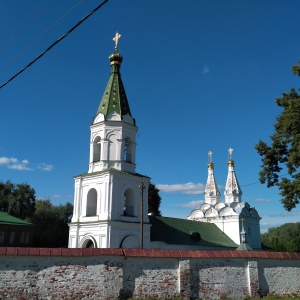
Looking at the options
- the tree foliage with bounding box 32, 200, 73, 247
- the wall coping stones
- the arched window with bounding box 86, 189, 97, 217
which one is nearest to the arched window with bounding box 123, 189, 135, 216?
the arched window with bounding box 86, 189, 97, 217

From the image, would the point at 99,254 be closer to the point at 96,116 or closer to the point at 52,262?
the point at 52,262

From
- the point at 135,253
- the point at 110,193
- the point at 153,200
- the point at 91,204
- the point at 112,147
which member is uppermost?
the point at 112,147

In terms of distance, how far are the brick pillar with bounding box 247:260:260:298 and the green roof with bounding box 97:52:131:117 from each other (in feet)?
50.6

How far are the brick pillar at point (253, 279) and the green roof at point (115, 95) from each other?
1542 cm

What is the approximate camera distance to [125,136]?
2598 centimetres

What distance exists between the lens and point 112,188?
946 inches

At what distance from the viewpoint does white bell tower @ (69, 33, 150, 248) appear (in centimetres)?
2383

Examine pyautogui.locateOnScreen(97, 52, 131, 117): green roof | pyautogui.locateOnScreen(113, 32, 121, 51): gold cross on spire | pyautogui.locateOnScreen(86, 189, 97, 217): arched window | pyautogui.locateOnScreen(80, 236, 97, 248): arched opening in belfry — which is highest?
pyautogui.locateOnScreen(113, 32, 121, 51): gold cross on spire

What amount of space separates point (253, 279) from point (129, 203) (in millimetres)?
13701

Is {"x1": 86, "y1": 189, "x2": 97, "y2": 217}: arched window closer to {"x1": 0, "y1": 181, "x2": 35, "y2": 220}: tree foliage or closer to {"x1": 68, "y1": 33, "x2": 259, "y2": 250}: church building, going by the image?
{"x1": 68, "y1": 33, "x2": 259, "y2": 250}: church building

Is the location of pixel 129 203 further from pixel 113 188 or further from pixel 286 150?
pixel 286 150

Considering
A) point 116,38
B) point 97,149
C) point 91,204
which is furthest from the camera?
point 116,38

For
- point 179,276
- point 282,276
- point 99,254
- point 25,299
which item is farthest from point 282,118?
point 25,299

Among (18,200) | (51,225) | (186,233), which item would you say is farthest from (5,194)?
(186,233)
